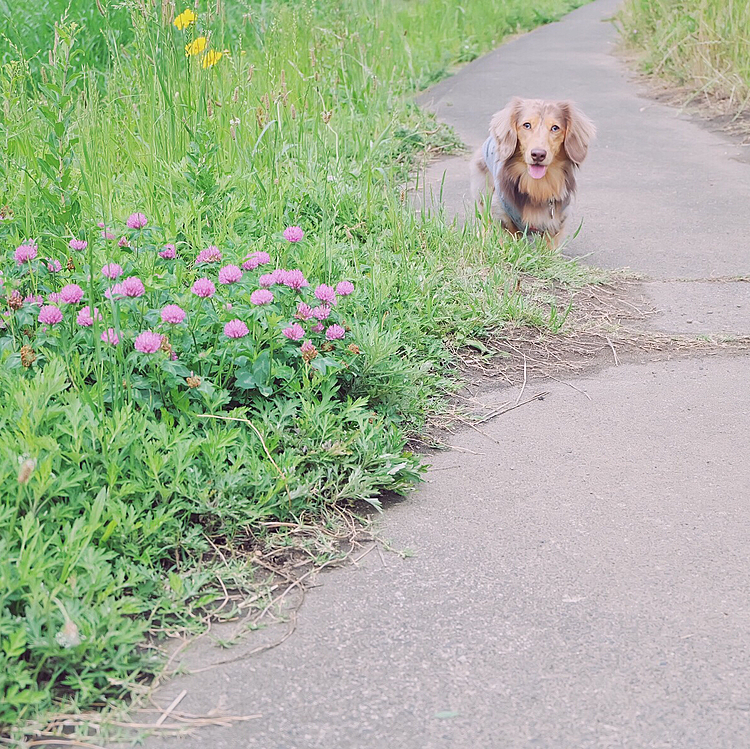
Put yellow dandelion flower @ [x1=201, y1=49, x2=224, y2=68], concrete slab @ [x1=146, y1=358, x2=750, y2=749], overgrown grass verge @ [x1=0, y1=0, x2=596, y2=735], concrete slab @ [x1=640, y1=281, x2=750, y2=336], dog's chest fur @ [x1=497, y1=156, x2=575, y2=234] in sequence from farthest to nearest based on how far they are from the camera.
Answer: dog's chest fur @ [x1=497, y1=156, x2=575, y2=234], yellow dandelion flower @ [x1=201, y1=49, x2=224, y2=68], concrete slab @ [x1=640, y1=281, x2=750, y2=336], overgrown grass verge @ [x1=0, y1=0, x2=596, y2=735], concrete slab @ [x1=146, y1=358, x2=750, y2=749]

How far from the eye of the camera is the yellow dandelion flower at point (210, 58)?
3791 millimetres

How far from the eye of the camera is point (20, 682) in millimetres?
1474

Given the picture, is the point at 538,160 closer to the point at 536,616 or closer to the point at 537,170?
the point at 537,170

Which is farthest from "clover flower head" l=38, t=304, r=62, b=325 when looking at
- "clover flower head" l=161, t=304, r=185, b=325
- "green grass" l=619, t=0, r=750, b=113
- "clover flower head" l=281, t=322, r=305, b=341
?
"green grass" l=619, t=0, r=750, b=113

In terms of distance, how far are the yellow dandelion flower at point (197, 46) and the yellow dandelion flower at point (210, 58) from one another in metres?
0.06

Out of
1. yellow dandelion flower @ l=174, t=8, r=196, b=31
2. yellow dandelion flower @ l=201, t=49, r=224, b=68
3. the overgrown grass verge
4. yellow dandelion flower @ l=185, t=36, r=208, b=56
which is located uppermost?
yellow dandelion flower @ l=174, t=8, r=196, b=31

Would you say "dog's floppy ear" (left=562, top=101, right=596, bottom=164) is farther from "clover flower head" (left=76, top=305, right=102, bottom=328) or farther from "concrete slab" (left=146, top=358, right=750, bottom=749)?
"clover flower head" (left=76, top=305, right=102, bottom=328)

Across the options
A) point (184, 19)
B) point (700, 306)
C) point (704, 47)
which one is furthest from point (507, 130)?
point (704, 47)

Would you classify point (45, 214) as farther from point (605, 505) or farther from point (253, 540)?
point (605, 505)

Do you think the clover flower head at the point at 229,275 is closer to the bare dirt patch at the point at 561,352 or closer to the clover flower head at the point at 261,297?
the clover flower head at the point at 261,297

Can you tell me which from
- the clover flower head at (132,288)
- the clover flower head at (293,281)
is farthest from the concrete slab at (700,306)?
the clover flower head at (132,288)

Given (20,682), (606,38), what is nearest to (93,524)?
(20,682)

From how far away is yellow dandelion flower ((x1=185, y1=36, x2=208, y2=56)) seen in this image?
365 cm

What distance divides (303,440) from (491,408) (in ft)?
2.44
